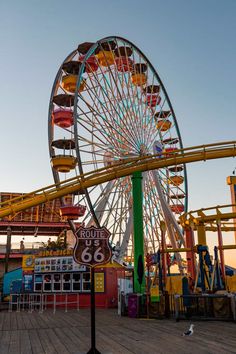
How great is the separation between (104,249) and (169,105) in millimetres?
24464

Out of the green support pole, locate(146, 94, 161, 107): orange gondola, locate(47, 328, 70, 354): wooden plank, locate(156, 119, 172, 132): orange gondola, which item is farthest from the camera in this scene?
locate(156, 119, 172, 132): orange gondola

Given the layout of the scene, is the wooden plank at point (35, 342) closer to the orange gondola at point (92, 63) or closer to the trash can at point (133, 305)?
the trash can at point (133, 305)

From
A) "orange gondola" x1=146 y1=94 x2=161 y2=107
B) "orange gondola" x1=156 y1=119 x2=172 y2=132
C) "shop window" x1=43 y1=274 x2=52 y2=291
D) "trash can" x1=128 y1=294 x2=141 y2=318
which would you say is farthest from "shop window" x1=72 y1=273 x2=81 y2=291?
"orange gondola" x1=156 y1=119 x2=172 y2=132

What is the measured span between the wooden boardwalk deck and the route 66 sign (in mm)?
2028

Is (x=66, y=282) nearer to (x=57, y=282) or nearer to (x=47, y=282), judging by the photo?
(x=57, y=282)

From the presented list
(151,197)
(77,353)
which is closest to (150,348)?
(77,353)

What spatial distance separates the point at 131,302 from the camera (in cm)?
1485

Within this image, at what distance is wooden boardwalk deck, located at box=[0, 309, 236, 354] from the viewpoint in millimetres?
7984

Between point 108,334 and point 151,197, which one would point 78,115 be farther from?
point 108,334

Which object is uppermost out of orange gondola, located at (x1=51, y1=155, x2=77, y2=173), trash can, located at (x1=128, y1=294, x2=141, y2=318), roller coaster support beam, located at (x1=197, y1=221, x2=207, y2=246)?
orange gondola, located at (x1=51, y1=155, x2=77, y2=173)

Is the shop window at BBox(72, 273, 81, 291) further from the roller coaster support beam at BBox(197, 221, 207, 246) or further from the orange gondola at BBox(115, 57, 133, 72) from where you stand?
the orange gondola at BBox(115, 57, 133, 72)

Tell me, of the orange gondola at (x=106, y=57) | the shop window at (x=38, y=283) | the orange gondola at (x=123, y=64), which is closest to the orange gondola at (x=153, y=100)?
the orange gondola at (x=123, y=64)

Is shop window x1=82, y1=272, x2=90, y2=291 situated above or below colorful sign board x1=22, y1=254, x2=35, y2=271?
below

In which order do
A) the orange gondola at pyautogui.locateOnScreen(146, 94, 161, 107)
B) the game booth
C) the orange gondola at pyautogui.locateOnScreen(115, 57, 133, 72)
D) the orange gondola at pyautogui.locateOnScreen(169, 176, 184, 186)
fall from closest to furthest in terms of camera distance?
the game booth
the orange gondola at pyautogui.locateOnScreen(115, 57, 133, 72)
the orange gondola at pyautogui.locateOnScreen(146, 94, 161, 107)
the orange gondola at pyautogui.locateOnScreen(169, 176, 184, 186)
